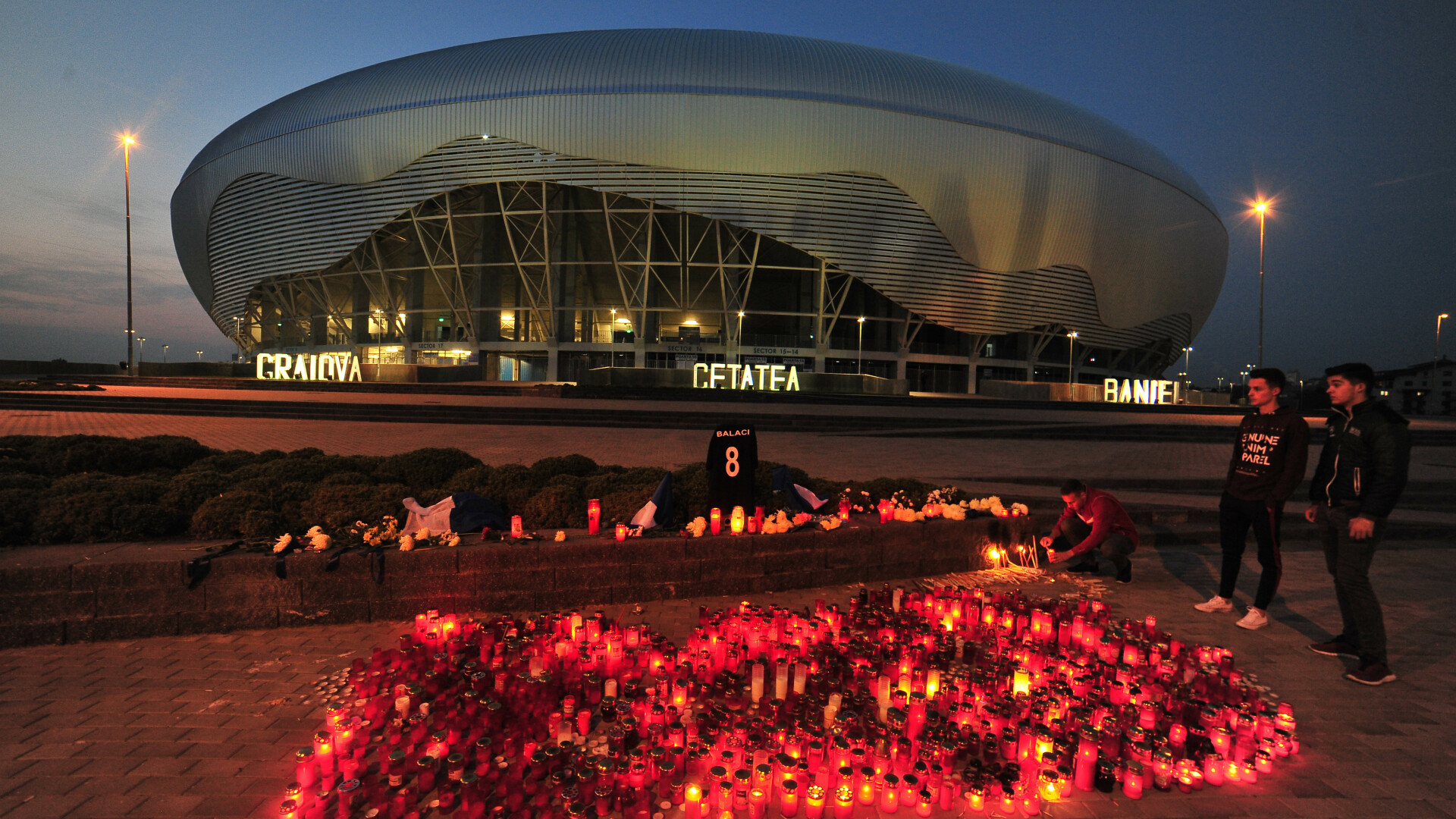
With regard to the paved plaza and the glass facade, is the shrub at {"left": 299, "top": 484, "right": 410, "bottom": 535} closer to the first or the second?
the paved plaza

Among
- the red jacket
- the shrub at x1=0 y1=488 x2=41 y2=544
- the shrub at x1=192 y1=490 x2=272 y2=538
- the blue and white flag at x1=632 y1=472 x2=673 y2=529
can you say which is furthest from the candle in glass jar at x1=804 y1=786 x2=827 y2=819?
the shrub at x1=0 y1=488 x2=41 y2=544

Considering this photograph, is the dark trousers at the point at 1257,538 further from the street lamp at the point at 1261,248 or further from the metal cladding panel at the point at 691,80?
the metal cladding panel at the point at 691,80

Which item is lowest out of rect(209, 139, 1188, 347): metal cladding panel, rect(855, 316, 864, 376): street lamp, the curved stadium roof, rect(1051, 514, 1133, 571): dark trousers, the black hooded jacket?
rect(1051, 514, 1133, 571): dark trousers

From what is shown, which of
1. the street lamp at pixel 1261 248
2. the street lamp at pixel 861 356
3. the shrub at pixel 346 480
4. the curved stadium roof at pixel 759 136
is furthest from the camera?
the street lamp at pixel 861 356

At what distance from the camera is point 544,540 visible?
509 centimetres

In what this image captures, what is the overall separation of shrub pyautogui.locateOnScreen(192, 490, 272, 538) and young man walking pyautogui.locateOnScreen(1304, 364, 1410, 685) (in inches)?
288

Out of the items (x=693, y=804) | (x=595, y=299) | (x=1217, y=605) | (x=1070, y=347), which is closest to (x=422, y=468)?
(x=693, y=804)

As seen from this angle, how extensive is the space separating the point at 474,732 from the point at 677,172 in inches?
1390

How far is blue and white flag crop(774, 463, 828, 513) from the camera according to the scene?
6113 mm

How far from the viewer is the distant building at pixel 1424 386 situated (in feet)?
170

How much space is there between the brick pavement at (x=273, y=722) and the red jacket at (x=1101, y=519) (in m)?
0.81

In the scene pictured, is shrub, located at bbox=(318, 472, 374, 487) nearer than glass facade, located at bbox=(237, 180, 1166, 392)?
Yes

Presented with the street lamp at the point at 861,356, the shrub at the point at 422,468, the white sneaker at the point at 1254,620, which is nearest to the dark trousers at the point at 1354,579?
the white sneaker at the point at 1254,620

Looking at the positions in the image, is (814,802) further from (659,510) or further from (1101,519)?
(1101,519)
